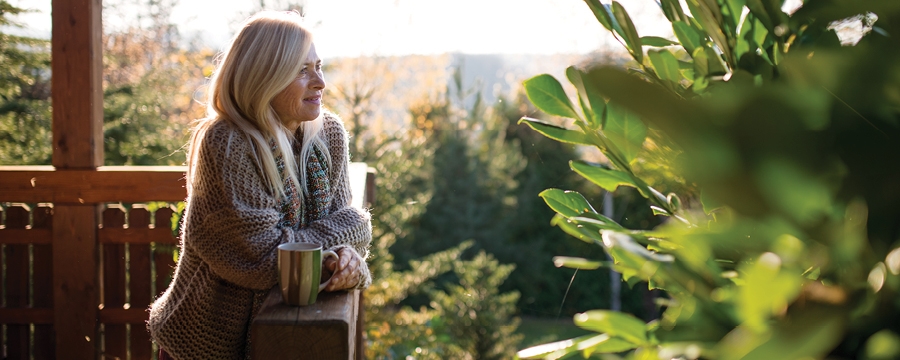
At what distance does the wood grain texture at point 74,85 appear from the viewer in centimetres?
264

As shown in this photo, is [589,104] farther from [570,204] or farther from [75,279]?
[75,279]

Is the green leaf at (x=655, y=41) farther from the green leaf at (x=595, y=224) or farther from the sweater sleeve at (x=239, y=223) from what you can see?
the sweater sleeve at (x=239, y=223)

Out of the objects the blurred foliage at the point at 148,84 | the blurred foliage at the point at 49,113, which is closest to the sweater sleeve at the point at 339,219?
the blurred foliage at the point at 49,113

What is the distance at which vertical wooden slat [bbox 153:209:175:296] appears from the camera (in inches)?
109

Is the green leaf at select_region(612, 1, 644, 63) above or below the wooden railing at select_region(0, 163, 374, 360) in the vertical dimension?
above

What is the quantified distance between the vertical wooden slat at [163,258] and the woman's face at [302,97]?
127 cm

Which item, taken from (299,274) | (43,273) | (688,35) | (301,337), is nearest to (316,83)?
(299,274)

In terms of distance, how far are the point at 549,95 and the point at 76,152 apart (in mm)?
2500

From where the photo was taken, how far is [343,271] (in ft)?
4.42

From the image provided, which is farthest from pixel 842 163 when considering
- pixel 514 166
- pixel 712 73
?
pixel 514 166

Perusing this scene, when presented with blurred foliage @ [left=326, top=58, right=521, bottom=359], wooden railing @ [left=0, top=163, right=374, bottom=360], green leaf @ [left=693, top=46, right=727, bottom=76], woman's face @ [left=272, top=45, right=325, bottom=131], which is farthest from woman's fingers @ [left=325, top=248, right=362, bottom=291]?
blurred foliage @ [left=326, top=58, right=521, bottom=359]

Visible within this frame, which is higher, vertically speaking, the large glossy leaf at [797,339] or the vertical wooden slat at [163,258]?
the large glossy leaf at [797,339]

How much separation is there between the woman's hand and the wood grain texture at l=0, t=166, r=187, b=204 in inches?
57.1

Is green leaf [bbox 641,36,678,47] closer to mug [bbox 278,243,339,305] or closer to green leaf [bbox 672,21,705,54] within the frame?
green leaf [bbox 672,21,705,54]
